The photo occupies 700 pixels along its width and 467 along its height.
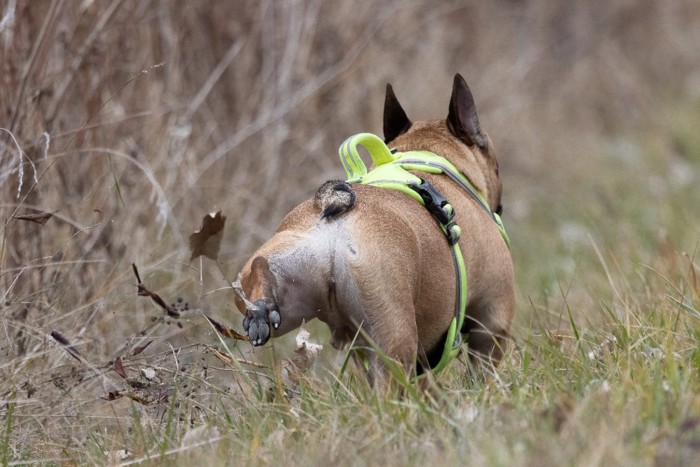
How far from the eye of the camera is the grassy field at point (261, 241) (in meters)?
3.08

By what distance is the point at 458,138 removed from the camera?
4.44m

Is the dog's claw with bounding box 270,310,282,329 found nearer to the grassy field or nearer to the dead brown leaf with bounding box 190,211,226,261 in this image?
the grassy field

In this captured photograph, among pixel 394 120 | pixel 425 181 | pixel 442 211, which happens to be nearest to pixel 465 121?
pixel 394 120

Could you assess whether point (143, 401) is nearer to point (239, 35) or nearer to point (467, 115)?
point (467, 115)

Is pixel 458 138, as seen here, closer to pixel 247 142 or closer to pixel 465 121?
pixel 465 121

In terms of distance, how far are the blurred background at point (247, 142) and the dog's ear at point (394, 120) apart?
956mm

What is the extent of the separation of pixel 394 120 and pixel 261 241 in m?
2.30

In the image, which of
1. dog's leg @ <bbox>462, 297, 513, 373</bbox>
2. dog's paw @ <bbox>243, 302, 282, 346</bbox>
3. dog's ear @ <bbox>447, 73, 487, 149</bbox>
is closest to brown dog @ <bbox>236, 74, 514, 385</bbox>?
dog's paw @ <bbox>243, 302, 282, 346</bbox>

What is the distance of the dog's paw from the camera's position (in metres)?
3.21

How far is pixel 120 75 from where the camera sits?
6129mm

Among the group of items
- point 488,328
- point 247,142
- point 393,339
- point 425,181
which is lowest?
point 488,328

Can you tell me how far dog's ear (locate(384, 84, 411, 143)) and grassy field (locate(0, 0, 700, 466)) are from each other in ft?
3.11

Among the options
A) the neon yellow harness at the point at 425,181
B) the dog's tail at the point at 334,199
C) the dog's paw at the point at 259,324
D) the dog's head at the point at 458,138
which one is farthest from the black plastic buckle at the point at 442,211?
the dog's paw at the point at 259,324

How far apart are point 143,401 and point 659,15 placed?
43.7 feet
